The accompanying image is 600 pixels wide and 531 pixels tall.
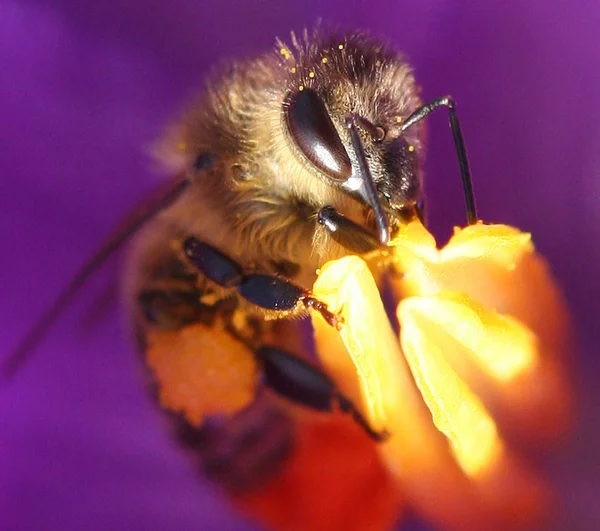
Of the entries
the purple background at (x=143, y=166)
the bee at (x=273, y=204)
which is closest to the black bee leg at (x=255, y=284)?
the bee at (x=273, y=204)

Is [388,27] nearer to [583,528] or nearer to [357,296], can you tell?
[357,296]

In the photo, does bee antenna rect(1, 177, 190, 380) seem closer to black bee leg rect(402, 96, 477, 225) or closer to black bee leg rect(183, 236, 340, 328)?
black bee leg rect(183, 236, 340, 328)

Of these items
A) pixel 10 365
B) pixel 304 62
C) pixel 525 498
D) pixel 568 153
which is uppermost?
pixel 568 153

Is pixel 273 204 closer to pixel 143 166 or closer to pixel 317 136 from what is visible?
pixel 317 136

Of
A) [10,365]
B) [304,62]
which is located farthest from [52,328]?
[304,62]

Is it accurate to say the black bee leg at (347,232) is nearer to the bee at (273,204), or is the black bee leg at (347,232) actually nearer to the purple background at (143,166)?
the bee at (273,204)

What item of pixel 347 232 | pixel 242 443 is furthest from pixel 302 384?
pixel 347 232

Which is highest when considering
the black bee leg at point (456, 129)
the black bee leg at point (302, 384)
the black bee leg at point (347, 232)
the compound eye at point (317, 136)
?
the black bee leg at point (456, 129)
